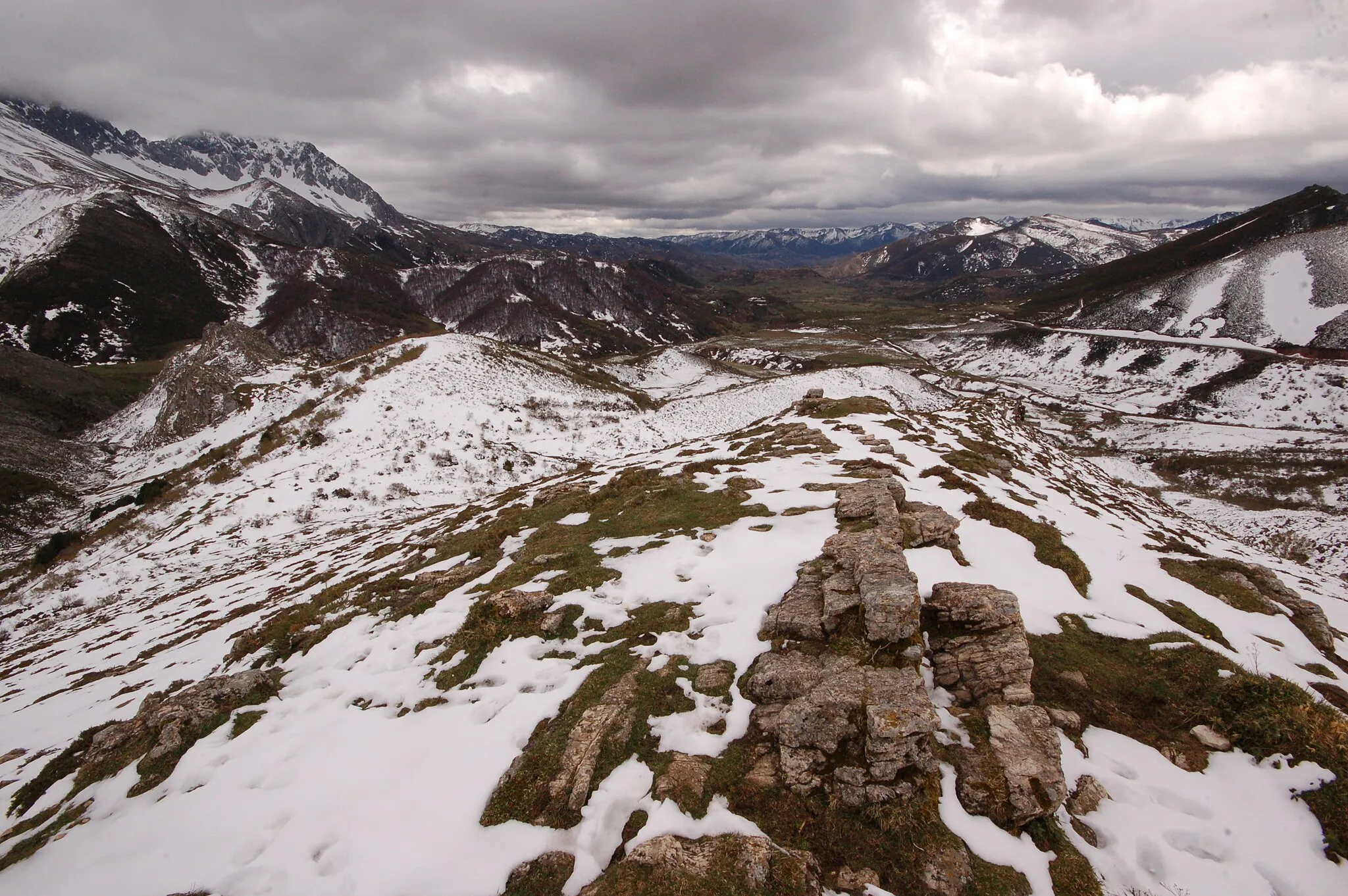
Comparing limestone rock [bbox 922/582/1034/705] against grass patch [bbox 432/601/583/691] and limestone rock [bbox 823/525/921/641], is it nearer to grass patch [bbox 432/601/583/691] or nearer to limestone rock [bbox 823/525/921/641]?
limestone rock [bbox 823/525/921/641]

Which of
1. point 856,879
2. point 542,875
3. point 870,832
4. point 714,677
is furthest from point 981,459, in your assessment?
point 542,875

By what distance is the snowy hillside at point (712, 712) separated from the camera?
771 centimetres

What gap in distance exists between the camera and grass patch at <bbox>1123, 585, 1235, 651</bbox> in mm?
14016

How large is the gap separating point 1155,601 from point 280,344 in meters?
209

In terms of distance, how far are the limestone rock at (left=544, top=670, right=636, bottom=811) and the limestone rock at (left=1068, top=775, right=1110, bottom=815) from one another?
25.1 ft

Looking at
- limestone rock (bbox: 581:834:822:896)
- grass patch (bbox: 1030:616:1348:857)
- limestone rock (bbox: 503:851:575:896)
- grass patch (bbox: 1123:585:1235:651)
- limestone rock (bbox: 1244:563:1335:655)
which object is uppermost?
limestone rock (bbox: 581:834:822:896)

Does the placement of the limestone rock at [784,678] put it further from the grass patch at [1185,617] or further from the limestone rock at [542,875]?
the grass patch at [1185,617]

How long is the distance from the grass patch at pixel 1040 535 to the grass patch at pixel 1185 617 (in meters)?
1.39

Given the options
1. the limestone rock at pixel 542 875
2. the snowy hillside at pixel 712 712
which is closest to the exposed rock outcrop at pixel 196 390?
the snowy hillside at pixel 712 712

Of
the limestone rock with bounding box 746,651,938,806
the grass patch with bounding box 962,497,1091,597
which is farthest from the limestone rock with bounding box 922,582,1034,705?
the grass patch with bounding box 962,497,1091,597

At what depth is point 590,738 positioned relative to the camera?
935 cm

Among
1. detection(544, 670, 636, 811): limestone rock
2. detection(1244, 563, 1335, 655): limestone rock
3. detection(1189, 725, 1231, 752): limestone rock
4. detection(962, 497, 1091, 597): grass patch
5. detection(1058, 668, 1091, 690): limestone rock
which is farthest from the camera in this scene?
detection(962, 497, 1091, 597): grass patch

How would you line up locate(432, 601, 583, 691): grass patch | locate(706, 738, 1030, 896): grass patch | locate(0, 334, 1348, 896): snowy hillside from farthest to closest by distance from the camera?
locate(432, 601, 583, 691): grass patch, locate(0, 334, 1348, 896): snowy hillside, locate(706, 738, 1030, 896): grass patch

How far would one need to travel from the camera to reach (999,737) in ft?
28.9
